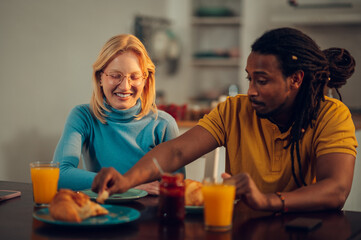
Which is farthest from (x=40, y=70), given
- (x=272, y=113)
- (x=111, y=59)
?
(x=272, y=113)

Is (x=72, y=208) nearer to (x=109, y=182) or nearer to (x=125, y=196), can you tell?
(x=109, y=182)

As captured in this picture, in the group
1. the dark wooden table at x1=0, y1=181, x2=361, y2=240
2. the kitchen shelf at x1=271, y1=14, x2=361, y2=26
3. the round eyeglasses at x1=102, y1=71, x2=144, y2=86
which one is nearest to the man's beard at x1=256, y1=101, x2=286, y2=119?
the dark wooden table at x1=0, y1=181, x2=361, y2=240

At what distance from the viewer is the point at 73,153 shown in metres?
1.85

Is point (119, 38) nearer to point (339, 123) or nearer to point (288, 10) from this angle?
point (339, 123)

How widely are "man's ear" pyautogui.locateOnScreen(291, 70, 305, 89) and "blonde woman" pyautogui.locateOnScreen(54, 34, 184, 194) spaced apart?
24.4 inches

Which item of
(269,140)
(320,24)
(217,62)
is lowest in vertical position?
(269,140)

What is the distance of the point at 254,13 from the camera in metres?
5.71

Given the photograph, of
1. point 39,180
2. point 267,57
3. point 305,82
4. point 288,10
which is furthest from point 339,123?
point 288,10

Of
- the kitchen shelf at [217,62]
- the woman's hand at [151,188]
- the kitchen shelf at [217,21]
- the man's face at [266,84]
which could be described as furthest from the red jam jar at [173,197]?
the kitchen shelf at [217,21]

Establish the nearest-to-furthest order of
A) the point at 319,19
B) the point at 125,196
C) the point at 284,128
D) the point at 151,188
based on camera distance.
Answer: the point at 125,196 < the point at 151,188 < the point at 284,128 < the point at 319,19

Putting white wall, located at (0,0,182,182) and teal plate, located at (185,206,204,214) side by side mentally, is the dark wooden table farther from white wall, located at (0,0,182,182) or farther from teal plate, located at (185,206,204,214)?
white wall, located at (0,0,182,182)

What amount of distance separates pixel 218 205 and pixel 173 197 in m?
0.14

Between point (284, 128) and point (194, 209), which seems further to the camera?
point (284, 128)

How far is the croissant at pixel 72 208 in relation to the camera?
109 centimetres
